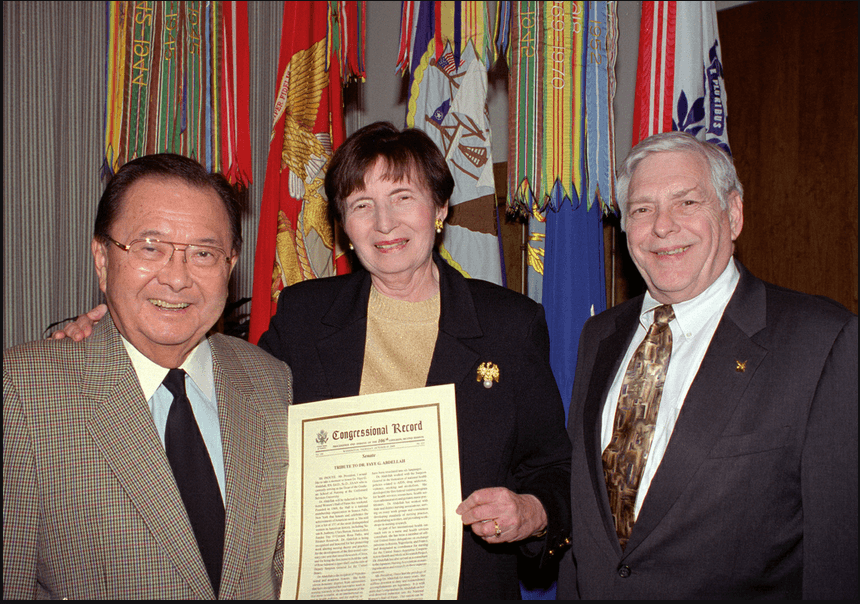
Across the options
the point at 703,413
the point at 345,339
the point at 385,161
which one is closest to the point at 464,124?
the point at 385,161

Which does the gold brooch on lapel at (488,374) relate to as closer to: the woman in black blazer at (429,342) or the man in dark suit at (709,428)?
the woman in black blazer at (429,342)

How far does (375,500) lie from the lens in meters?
1.72

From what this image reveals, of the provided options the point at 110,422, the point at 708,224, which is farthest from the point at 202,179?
the point at 708,224

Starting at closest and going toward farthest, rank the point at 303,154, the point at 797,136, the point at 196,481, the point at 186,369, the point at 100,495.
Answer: the point at 100,495 < the point at 196,481 < the point at 186,369 < the point at 303,154 < the point at 797,136

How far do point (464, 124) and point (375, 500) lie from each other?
2.38m

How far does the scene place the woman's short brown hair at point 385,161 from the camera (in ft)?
7.39

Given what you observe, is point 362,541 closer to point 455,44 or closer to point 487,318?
point 487,318

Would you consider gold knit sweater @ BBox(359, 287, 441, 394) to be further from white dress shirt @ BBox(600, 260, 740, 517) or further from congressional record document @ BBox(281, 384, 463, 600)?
white dress shirt @ BBox(600, 260, 740, 517)

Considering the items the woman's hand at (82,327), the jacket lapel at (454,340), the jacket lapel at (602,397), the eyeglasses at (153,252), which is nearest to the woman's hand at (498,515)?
the jacket lapel at (602,397)

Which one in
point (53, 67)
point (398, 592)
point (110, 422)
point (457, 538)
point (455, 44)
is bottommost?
point (398, 592)

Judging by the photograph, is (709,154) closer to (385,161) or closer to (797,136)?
(385,161)

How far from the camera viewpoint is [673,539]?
6.00 ft

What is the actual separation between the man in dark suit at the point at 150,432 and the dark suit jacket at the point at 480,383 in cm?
35

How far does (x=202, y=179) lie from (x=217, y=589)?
1.10 metres
